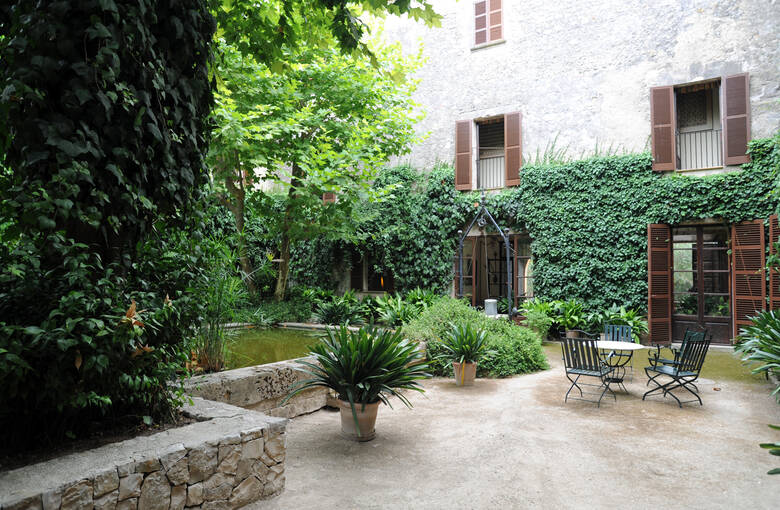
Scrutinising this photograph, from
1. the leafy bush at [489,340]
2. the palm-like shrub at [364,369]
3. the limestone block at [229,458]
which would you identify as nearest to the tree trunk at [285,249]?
the leafy bush at [489,340]

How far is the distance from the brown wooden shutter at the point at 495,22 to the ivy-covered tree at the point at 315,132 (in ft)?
7.53

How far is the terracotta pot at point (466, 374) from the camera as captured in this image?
6039mm

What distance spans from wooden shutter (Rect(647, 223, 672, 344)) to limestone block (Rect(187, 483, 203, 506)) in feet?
30.1

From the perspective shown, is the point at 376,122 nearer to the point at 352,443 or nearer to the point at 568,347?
the point at 568,347

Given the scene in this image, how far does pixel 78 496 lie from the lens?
6.90 ft

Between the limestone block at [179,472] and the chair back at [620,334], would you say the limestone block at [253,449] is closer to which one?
the limestone block at [179,472]

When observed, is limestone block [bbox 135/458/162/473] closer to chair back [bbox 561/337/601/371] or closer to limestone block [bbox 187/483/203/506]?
limestone block [bbox 187/483/203/506]

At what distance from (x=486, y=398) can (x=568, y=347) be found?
51.2 inches

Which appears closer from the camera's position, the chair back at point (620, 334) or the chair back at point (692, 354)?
the chair back at point (692, 354)

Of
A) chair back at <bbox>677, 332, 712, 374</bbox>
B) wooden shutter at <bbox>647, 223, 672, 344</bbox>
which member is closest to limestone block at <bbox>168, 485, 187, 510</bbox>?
chair back at <bbox>677, 332, 712, 374</bbox>

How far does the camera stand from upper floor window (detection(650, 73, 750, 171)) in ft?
29.1

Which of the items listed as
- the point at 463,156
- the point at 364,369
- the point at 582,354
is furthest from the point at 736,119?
the point at 364,369

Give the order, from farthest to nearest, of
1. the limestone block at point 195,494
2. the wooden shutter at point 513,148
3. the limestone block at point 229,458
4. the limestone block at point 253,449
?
the wooden shutter at point 513,148, the limestone block at point 253,449, the limestone block at point 229,458, the limestone block at point 195,494

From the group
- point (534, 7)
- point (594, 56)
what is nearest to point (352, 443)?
point (594, 56)
